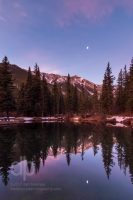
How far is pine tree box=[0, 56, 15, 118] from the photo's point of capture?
55.5 m

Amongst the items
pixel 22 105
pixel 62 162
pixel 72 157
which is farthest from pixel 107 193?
pixel 22 105

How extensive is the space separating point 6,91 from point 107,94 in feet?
111

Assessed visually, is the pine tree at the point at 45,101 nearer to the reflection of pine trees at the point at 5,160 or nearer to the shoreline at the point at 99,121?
the shoreline at the point at 99,121

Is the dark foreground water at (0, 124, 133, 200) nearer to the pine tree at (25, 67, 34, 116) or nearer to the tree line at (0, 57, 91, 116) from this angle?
the tree line at (0, 57, 91, 116)

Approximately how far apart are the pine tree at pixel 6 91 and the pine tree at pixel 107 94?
1245 inches

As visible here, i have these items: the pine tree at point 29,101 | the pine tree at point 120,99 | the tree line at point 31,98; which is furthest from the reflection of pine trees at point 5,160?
the pine tree at point 120,99

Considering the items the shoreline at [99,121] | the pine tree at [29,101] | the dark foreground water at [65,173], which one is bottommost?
the dark foreground water at [65,173]

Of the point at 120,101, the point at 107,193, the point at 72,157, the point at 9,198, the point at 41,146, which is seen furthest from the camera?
the point at 120,101

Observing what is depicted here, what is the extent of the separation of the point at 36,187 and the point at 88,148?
38.0 feet

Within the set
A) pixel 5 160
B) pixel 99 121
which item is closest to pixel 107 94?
pixel 99 121

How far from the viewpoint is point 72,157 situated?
17.6m

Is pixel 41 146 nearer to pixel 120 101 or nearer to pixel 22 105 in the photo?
pixel 22 105

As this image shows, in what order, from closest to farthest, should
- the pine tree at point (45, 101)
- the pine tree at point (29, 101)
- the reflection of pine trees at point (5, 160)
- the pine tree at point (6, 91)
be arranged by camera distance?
1. the reflection of pine trees at point (5, 160)
2. the pine tree at point (6, 91)
3. the pine tree at point (29, 101)
4. the pine tree at point (45, 101)

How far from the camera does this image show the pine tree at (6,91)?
55.5 metres
